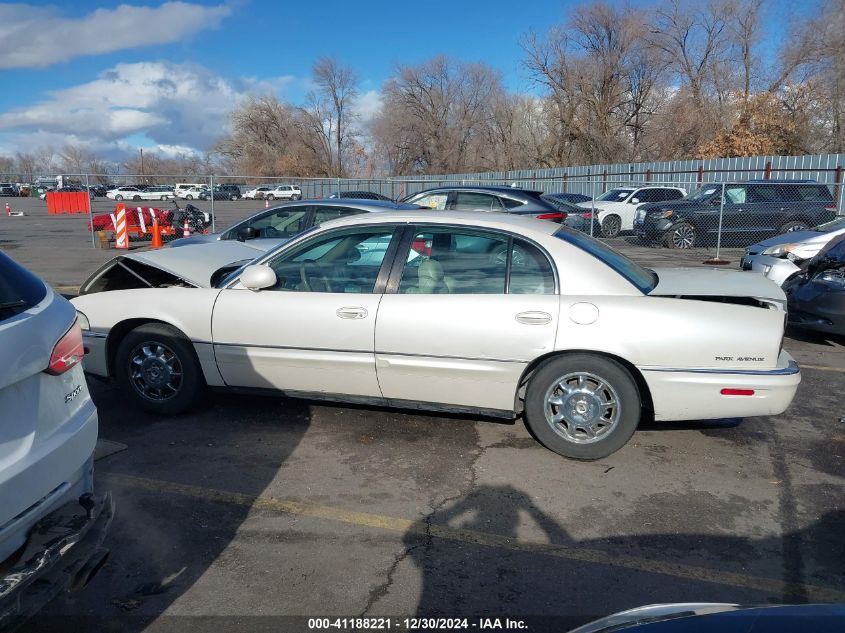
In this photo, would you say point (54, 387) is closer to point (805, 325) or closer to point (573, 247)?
point (573, 247)

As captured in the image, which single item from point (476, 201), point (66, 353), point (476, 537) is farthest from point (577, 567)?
point (476, 201)

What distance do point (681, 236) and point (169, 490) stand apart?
52.0ft

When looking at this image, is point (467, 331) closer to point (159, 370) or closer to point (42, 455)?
point (159, 370)

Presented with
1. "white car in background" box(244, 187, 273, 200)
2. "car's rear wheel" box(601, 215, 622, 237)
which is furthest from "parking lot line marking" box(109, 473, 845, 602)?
"white car in background" box(244, 187, 273, 200)

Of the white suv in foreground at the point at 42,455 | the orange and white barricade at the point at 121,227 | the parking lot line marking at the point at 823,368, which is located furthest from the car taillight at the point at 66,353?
the orange and white barricade at the point at 121,227

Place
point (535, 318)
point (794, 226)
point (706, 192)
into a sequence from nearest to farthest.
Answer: point (535, 318)
point (794, 226)
point (706, 192)

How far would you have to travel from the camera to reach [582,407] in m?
4.44

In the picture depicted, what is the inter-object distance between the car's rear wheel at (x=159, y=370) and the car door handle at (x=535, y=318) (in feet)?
7.95

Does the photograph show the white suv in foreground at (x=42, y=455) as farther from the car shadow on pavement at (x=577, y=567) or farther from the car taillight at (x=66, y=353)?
the car shadow on pavement at (x=577, y=567)

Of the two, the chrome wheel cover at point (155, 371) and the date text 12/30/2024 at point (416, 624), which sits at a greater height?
the chrome wheel cover at point (155, 371)

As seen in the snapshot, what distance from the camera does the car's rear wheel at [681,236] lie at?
57.0 ft

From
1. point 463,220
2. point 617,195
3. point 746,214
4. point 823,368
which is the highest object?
point 617,195

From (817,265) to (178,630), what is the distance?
24.9 feet

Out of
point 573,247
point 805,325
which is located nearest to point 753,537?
point 573,247
